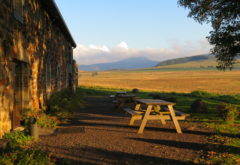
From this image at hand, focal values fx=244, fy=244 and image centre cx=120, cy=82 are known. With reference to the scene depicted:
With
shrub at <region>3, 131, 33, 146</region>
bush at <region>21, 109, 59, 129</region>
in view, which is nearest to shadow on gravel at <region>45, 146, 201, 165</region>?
shrub at <region>3, 131, 33, 146</region>

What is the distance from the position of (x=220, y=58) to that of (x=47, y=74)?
8.40 meters

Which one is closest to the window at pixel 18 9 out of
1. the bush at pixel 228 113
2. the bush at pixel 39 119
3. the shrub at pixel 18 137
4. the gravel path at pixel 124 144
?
the bush at pixel 39 119

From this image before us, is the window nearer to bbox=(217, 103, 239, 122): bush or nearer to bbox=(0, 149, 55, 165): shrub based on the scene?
bbox=(0, 149, 55, 165): shrub

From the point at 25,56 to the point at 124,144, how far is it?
3.98 metres

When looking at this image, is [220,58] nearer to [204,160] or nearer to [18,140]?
[204,160]

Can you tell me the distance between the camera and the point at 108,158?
16.3 feet

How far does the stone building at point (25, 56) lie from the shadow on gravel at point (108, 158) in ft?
6.53

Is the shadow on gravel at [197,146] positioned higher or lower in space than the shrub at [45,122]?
lower

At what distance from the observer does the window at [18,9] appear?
6.56 meters

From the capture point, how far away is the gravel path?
4957 millimetres

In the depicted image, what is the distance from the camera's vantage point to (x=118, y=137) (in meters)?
6.86

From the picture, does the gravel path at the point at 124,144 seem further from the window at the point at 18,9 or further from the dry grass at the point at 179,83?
the dry grass at the point at 179,83

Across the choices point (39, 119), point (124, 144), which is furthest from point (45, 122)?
point (124, 144)

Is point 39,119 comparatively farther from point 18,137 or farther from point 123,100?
point 123,100
